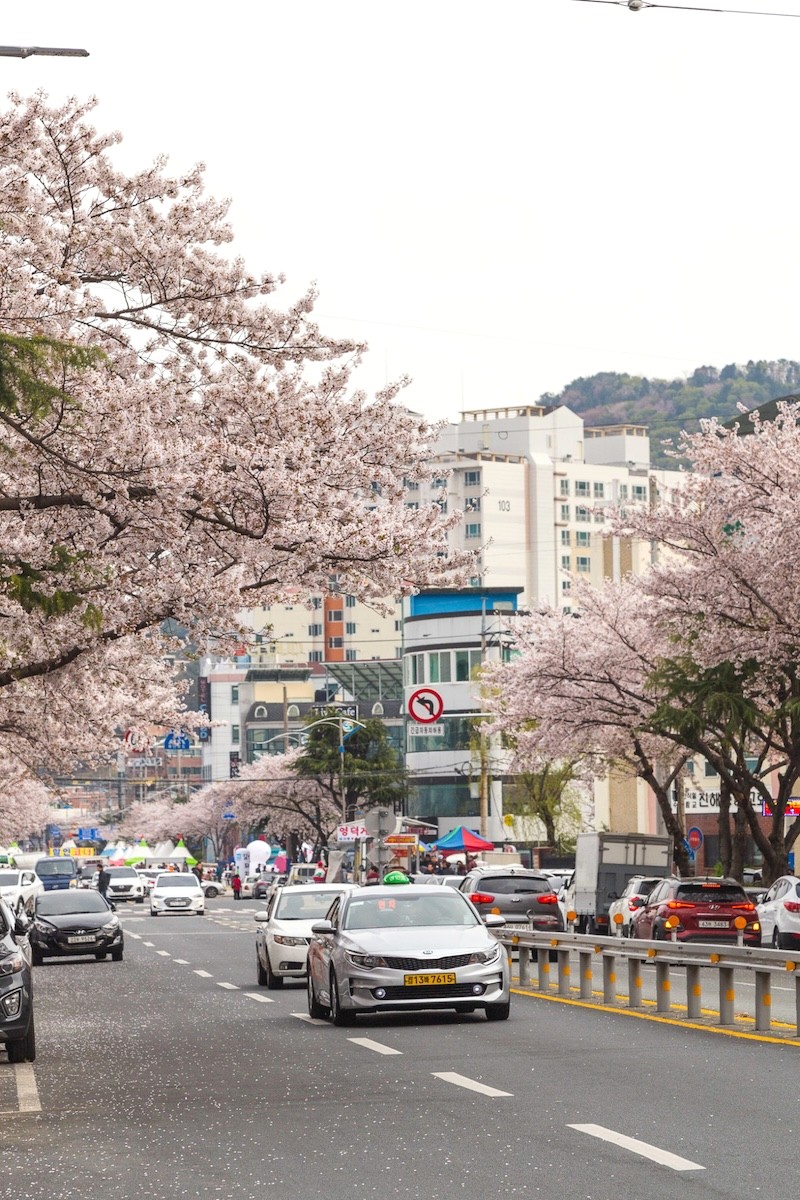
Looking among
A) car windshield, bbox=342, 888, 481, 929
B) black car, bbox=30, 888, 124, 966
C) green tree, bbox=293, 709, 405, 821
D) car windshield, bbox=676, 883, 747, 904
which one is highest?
green tree, bbox=293, 709, 405, 821

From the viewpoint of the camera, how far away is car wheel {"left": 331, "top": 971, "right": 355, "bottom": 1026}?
1904cm

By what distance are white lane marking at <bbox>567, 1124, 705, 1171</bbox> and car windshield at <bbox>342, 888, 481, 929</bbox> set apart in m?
8.41

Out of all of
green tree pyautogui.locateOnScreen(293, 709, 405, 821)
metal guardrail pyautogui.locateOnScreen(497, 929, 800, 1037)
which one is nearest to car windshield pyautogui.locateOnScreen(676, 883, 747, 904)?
metal guardrail pyautogui.locateOnScreen(497, 929, 800, 1037)

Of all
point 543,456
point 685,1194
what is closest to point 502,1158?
point 685,1194

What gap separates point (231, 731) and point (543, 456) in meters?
45.8

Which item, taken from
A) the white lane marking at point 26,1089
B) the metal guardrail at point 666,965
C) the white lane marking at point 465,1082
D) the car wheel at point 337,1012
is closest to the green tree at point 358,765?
the metal guardrail at point 666,965

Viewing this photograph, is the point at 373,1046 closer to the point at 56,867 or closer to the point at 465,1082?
the point at 465,1082

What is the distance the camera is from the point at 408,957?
18.3 metres

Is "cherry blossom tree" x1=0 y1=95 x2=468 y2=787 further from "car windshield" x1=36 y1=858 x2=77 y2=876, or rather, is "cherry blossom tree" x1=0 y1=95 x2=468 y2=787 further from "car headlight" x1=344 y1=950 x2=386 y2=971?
"car windshield" x1=36 y1=858 x2=77 y2=876

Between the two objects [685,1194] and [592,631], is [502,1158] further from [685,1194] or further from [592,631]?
[592,631]

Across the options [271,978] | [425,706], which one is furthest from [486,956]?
[425,706]

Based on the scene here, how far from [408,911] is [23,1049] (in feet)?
15.0

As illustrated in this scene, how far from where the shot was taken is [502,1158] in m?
9.84

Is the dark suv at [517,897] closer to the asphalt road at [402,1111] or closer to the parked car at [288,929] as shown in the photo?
the parked car at [288,929]
